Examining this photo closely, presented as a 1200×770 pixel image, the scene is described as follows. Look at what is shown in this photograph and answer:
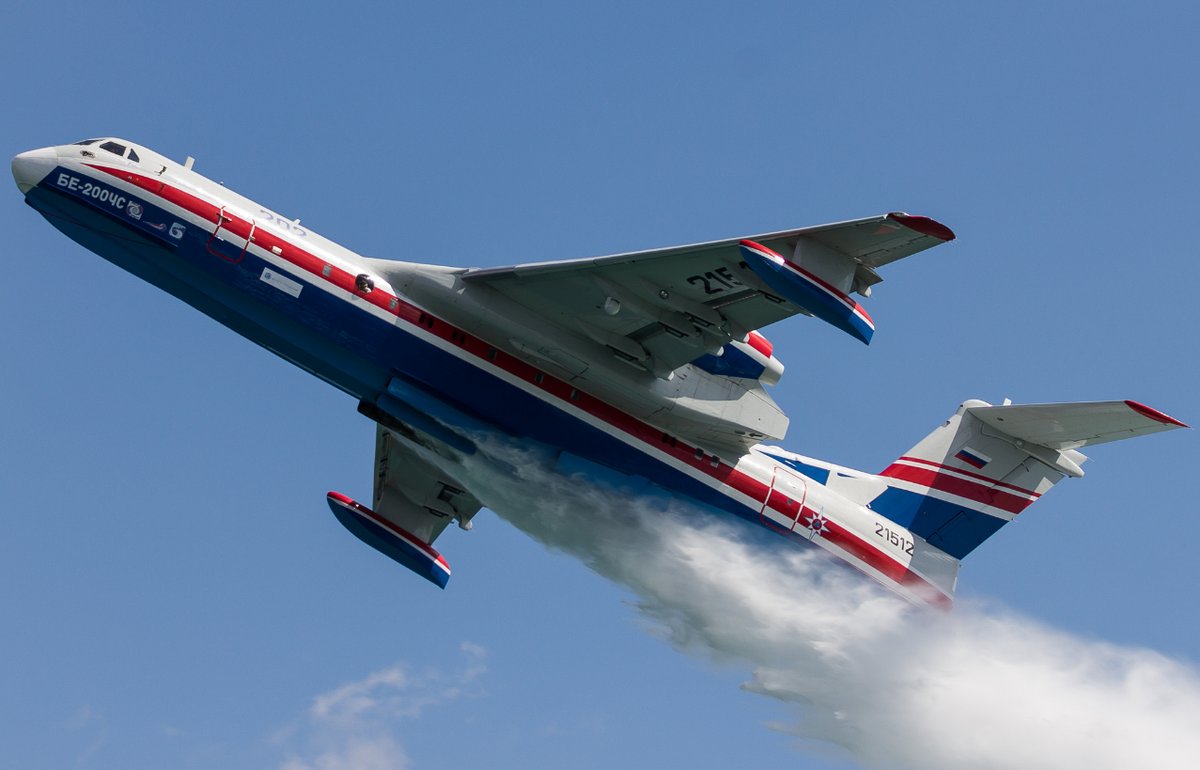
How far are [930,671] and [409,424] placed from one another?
30.9 feet

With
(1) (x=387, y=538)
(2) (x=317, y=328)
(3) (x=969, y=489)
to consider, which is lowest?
(1) (x=387, y=538)

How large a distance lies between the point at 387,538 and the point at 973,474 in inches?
425

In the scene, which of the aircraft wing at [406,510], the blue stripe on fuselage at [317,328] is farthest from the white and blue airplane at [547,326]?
the aircraft wing at [406,510]

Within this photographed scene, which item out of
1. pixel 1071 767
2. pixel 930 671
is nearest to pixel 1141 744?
pixel 1071 767

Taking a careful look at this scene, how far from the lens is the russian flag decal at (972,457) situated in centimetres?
2408

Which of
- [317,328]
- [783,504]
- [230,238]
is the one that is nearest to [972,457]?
[783,504]

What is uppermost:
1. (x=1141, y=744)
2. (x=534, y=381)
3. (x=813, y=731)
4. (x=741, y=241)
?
(x=741, y=241)

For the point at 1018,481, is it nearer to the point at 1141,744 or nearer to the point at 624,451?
the point at 1141,744

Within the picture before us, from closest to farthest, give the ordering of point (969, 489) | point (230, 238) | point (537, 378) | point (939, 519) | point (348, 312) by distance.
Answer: point (230, 238), point (348, 312), point (537, 378), point (939, 519), point (969, 489)

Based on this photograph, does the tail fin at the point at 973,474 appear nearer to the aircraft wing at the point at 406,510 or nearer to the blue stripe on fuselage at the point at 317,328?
the blue stripe on fuselage at the point at 317,328

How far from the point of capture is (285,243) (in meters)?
19.8

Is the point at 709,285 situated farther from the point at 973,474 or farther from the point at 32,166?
the point at 32,166

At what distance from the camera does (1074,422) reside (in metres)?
21.9

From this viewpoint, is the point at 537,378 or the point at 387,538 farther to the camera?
the point at 387,538
